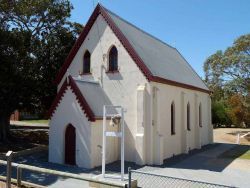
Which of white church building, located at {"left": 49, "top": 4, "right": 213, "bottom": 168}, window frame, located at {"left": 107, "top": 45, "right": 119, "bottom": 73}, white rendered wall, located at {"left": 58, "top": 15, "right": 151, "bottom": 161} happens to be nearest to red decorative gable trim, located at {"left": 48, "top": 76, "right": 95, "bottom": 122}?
white church building, located at {"left": 49, "top": 4, "right": 213, "bottom": 168}

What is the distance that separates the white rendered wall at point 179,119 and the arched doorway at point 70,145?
5101 mm

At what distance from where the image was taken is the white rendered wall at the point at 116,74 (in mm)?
20719

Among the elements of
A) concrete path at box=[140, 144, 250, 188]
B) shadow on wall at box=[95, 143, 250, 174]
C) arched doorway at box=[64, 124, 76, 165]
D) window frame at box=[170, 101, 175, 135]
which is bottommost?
concrete path at box=[140, 144, 250, 188]

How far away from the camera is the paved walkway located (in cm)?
1548

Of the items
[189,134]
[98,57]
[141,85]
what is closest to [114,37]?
[98,57]

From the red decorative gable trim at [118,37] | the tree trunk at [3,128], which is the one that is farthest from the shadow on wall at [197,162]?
the tree trunk at [3,128]

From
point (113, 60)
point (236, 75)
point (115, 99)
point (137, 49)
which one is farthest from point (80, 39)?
point (236, 75)

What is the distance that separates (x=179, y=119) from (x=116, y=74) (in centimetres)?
625

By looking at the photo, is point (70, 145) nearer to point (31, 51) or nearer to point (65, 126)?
point (65, 126)

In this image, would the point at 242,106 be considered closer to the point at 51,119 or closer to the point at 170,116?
the point at 170,116

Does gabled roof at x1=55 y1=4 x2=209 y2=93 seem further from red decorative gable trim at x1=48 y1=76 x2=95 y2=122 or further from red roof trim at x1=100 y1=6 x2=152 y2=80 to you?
red decorative gable trim at x1=48 y1=76 x2=95 y2=122

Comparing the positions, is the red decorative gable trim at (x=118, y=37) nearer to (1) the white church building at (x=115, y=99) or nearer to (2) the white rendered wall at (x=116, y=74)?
(1) the white church building at (x=115, y=99)

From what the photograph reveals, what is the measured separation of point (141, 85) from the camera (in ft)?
67.3

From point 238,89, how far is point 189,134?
2081 centimetres
